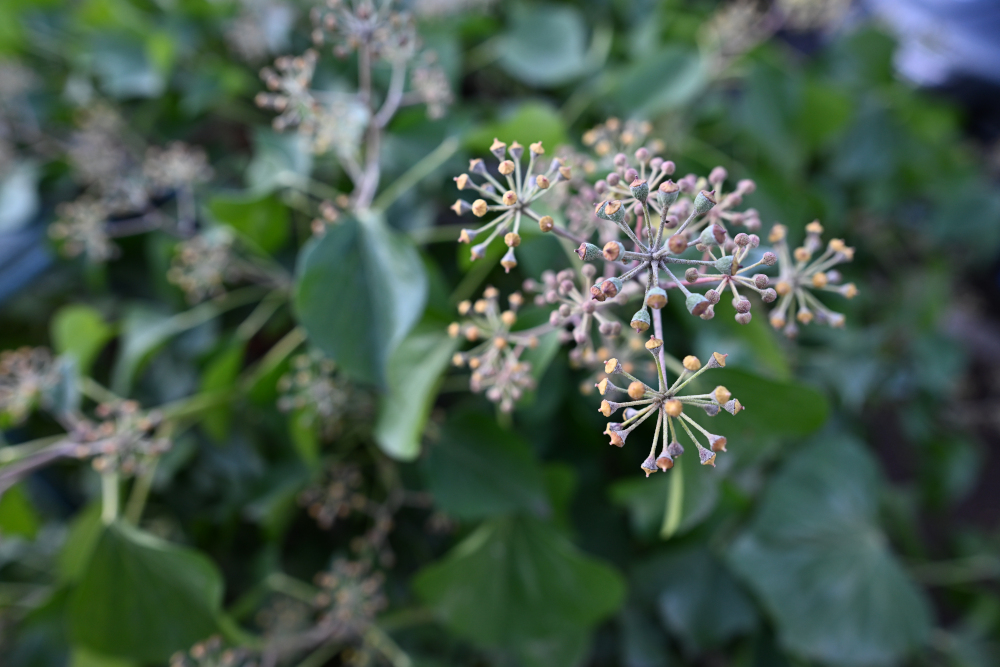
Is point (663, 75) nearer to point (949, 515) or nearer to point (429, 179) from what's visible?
point (429, 179)

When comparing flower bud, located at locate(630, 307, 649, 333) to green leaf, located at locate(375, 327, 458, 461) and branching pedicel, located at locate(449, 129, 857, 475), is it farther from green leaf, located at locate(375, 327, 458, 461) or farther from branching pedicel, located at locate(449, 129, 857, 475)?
green leaf, located at locate(375, 327, 458, 461)

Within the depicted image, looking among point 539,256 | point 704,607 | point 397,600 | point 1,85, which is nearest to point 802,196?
point 539,256

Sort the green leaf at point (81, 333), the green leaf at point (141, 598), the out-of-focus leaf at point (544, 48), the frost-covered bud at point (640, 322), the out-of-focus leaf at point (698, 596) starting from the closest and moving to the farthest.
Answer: the frost-covered bud at point (640, 322), the green leaf at point (141, 598), the green leaf at point (81, 333), the out-of-focus leaf at point (698, 596), the out-of-focus leaf at point (544, 48)

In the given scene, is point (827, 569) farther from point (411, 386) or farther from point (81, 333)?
point (81, 333)

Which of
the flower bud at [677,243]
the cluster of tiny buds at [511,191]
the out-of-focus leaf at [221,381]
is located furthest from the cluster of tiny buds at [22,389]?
the flower bud at [677,243]

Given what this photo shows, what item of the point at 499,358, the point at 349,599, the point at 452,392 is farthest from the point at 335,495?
the point at 499,358

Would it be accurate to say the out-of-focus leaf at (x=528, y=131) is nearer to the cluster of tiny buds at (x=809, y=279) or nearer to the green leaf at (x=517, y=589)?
the cluster of tiny buds at (x=809, y=279)
